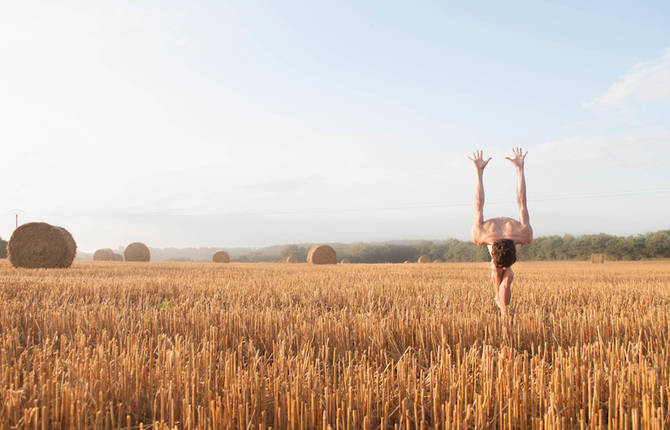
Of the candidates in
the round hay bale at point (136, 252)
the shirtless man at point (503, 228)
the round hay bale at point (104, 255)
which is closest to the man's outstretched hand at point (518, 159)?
the shirtless man at point (503, 228)

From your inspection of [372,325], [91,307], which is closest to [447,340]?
[372,325]

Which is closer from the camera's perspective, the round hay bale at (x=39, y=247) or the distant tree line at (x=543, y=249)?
the round hay bale at (x=39, y=247)

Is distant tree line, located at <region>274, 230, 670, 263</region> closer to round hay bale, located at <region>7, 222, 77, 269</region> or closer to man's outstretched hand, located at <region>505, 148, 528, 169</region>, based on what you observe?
round hay bale, located at <region>7, 222, 77, 269</region>

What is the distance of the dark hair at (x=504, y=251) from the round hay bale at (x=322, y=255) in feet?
81.5

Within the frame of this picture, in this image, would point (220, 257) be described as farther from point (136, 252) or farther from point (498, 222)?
point (498, 222)

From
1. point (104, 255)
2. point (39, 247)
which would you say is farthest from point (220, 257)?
point (39, 247)

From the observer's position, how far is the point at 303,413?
2637 mm

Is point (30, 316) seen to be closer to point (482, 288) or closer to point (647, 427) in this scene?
point (647, 427)

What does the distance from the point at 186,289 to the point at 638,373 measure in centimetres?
754

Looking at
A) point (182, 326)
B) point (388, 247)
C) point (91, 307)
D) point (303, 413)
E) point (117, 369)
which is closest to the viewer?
point (303, 413)

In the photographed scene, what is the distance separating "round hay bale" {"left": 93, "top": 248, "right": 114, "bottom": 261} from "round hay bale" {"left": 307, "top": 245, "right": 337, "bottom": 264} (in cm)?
2194

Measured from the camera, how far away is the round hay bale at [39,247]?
19031mm

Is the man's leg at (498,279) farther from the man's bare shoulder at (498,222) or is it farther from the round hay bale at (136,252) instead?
the round hay bale at (136,252)

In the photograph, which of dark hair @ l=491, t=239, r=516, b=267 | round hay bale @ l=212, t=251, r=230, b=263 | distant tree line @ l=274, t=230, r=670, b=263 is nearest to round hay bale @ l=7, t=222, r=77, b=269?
round hay bale @ l=212, t=251, r=230, b=263
